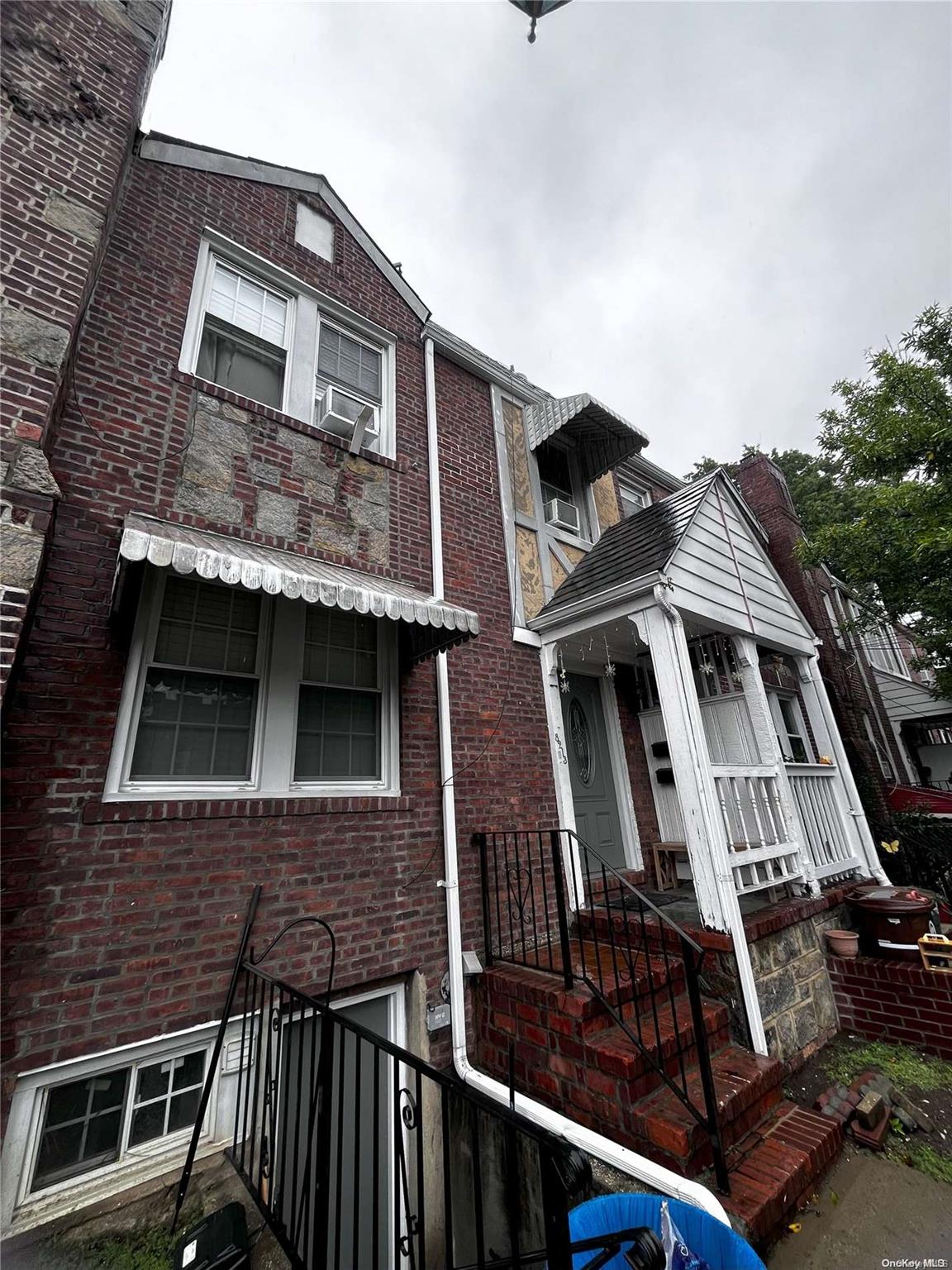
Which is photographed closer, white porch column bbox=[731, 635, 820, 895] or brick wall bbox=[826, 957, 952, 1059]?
brick wall bbox=[826, 957, 952, 1059]

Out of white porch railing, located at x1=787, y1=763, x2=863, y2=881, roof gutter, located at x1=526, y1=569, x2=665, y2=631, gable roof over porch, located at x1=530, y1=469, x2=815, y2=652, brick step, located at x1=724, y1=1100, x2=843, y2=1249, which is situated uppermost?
gable roof over porch, located at x1=530, y1=469, x2=815, y2=652

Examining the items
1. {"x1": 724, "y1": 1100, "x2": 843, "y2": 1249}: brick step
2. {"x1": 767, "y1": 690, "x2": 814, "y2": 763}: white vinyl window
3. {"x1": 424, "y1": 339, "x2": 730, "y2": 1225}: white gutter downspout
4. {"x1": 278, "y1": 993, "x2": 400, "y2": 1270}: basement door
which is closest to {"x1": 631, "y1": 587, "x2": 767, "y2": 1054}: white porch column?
{"x1": 724, "y1": 1100, "x2": 843, "y2": 1249}: brick step

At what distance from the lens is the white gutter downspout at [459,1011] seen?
2.52m

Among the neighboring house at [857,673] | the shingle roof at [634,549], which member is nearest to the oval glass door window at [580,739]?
the shingle roof at [634,549]

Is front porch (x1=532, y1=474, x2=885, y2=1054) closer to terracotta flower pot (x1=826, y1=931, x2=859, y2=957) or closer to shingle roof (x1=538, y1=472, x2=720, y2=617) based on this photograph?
shingle roof (x1=538, y1=472, x2=720, y2=617)

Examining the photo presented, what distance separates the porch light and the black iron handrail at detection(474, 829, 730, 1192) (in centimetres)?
522

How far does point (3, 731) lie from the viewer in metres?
2.75

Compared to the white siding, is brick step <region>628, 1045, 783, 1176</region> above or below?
below

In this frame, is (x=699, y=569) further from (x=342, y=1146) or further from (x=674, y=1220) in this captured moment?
(x=342, y=1146)

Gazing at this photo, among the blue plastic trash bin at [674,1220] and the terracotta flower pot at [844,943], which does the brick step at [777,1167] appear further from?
the terracotta flower pot at [844,943]

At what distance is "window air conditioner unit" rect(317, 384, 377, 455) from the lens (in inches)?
186

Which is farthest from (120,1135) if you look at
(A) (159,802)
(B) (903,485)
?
(B) (903,485)

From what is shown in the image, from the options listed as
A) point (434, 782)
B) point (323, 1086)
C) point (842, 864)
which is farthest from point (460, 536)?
point (842, 864)

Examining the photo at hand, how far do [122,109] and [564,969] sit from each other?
22.0 ft
